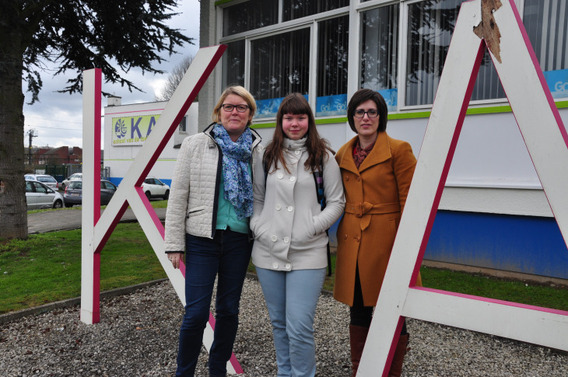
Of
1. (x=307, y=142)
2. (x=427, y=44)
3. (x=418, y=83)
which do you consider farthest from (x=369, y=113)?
(x=427, y=44)

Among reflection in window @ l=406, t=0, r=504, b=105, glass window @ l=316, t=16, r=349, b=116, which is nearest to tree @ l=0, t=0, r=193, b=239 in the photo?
A: glass window @ l=316, t=16, r=349, b=116

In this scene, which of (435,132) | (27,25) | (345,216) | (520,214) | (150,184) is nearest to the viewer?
(435,132)

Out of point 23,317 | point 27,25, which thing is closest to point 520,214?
point 23,317

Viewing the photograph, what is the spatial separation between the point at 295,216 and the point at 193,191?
0.61 m

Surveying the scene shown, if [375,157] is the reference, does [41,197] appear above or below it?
below

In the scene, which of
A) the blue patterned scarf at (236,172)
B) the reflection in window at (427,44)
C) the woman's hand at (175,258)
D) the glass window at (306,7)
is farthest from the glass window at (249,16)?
the woman's hand at (175,258)

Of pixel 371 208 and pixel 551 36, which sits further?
pixel 551 36

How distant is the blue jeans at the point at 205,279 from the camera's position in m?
2.53

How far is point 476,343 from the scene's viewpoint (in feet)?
12.1

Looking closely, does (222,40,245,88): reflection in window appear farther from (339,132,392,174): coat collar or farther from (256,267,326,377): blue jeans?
(256,267,326,377): blue jeans

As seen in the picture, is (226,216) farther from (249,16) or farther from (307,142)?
(249,16)

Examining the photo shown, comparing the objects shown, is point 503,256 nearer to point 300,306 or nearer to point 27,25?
point 300,306

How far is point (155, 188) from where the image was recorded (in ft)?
80.6

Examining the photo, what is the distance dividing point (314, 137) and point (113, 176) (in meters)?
29.6
